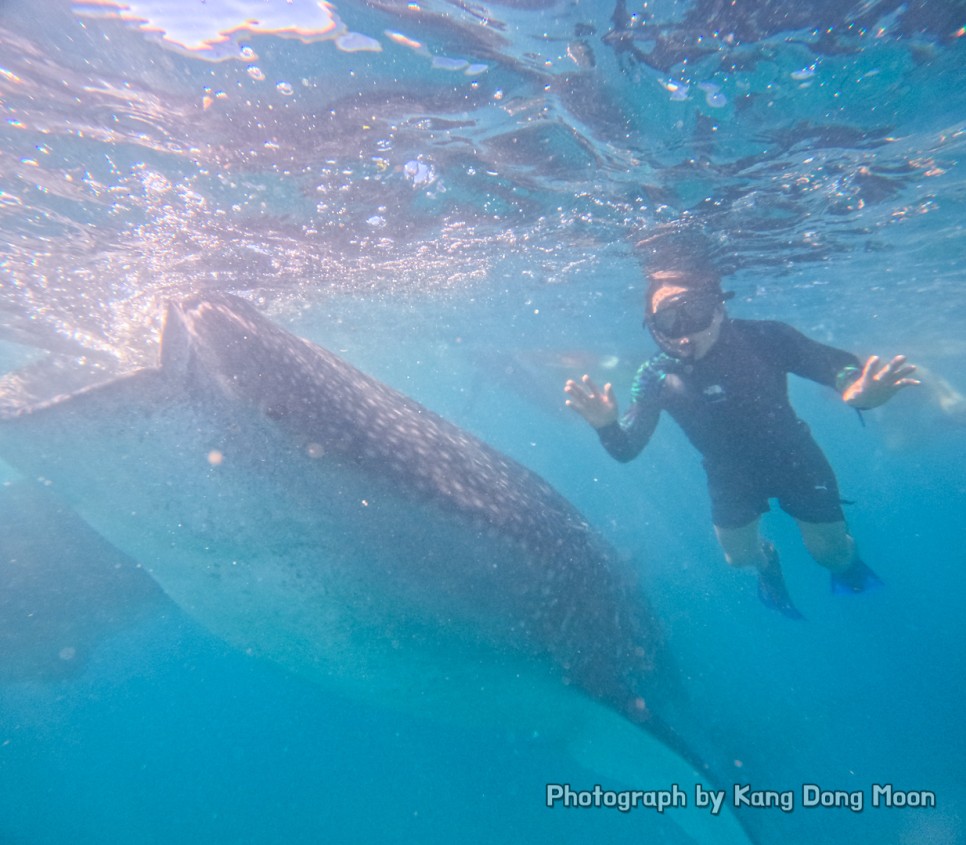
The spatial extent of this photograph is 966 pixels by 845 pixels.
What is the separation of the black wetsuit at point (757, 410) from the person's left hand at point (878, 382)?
0.76 meters

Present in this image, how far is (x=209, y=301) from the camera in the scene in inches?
150

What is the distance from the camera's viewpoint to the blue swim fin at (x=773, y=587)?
7.43 meters

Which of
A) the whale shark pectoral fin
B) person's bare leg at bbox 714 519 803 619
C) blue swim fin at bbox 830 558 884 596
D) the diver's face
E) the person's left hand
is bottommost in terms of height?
the whale shark pectoral fin

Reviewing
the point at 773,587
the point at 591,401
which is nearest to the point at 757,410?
the point at 591,401

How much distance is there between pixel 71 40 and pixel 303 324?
1555 centimetres

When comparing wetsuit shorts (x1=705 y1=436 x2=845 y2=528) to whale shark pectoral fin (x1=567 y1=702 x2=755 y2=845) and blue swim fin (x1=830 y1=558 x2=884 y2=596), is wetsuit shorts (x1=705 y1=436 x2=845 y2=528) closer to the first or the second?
blue swim fin (x1=830 y1=558 x2=884 y2=596)

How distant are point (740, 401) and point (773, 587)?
331 cm

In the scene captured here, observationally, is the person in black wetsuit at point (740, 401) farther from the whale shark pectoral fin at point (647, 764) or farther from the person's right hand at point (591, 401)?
the whale shark pectoral fin at point (647, 764)

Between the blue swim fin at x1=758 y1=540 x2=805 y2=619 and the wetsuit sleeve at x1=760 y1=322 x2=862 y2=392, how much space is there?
300cm

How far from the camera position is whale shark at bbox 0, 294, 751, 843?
10.7 ft

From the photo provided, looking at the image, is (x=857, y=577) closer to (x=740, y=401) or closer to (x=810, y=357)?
(x=740, y=401)

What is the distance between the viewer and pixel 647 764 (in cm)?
518

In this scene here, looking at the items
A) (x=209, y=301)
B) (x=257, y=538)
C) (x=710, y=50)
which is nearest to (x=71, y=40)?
(x=209, y=301)

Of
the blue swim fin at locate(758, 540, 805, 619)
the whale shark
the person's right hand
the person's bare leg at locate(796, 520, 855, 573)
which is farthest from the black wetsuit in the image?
the whale shark
